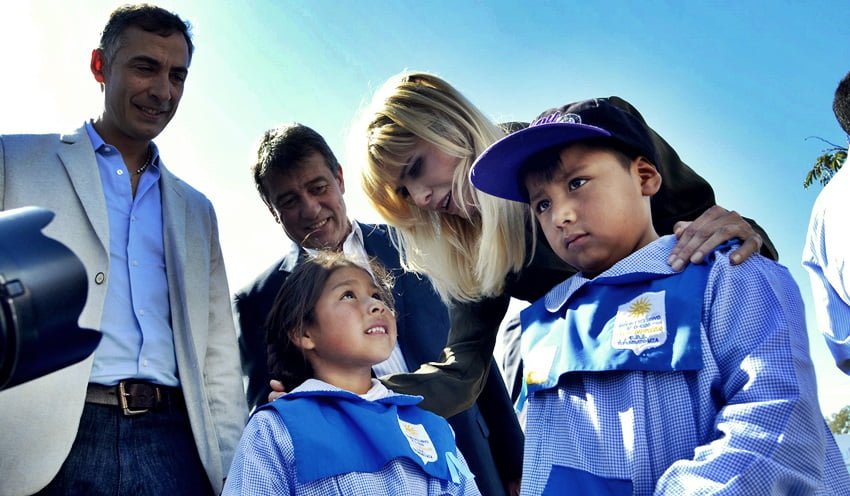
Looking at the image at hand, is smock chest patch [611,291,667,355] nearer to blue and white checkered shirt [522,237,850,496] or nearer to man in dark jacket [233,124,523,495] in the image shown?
blue and white checkered shirt [522,237,850,496]

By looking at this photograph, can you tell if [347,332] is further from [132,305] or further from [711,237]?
[711,237]

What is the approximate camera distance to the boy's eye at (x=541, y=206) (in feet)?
6.31

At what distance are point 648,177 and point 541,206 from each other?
0.28m

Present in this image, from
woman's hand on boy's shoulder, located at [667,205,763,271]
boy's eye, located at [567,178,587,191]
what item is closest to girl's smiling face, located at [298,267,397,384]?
boy's eye, located at [567,178,587,191]

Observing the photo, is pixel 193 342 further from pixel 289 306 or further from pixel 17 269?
pixel 17 269

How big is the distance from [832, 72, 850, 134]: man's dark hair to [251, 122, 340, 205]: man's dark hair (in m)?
2.54

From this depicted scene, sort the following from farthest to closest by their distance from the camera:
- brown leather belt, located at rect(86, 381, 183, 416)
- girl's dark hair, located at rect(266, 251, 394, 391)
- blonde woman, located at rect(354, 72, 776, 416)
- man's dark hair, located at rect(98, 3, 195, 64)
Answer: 1. man's dark hair, located at rect(98, 3, 195, 64)
2. girl's dark hair, located at rect(266, 251, 394, 391)
3. blonde woman, located at rect(354, 72, 776, 416)
4. brown leather belt, located at rect(86, 381, 183, 416)

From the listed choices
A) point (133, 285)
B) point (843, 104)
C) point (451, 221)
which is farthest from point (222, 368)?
point (843, 104)

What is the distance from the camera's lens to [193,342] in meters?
2.64

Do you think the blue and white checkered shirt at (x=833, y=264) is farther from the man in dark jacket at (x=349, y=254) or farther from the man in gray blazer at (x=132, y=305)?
the man in gray blazer at (x=132, y=305)

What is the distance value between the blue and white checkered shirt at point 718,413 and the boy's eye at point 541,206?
25 cm

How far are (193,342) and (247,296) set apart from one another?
3.11 feet

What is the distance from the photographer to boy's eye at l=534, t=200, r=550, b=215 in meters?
1.92

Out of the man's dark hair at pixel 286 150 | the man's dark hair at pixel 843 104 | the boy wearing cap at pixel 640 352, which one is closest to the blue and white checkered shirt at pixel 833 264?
the man's dark hair at pixel 843 104
